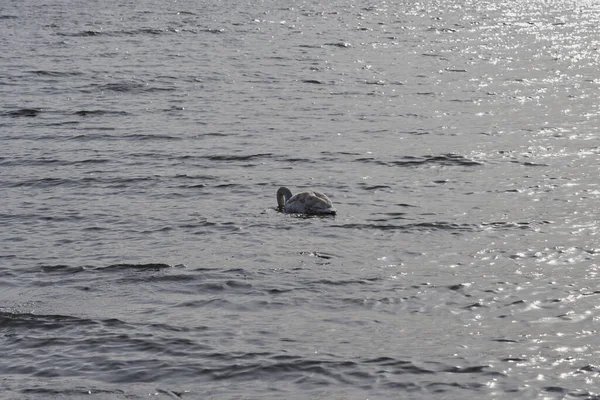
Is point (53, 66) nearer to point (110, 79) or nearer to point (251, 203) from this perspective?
point (110, 79)

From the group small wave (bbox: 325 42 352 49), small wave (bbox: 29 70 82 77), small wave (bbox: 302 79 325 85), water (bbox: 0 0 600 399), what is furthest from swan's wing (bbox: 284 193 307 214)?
small wave (bbox: 325 42 352 49)

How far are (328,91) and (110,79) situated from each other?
23.9 ft

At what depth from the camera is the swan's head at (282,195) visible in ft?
68.5

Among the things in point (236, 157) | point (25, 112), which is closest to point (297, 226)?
point (236, 157)

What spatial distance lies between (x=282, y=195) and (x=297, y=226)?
1560mm

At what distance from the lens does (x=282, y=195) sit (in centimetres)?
2100

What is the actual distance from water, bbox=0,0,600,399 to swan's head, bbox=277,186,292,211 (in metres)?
0.19

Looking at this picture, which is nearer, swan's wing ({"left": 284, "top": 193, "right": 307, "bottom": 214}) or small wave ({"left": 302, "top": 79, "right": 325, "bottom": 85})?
swan's wing ({"left": 284, "top": 193, "right": 307, "bottom": 214})

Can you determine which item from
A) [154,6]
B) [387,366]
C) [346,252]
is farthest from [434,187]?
[154,6]

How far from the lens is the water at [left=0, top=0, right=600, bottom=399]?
13.2m

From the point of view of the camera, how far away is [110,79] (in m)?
35.4

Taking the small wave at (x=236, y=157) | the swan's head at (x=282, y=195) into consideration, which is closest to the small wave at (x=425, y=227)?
the swan's head at (x=282, y=195)

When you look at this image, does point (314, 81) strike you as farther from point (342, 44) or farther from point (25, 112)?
point (25, 112)

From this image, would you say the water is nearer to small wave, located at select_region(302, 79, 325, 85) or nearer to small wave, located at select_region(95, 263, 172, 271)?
small wave, located at select_region(95, 263, 172, 271)
